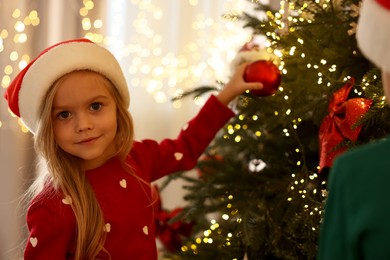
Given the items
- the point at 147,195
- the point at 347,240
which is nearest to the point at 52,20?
the point at 147,195

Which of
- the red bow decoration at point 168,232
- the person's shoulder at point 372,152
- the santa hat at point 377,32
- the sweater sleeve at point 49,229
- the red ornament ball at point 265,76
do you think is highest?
the santa hat at point 377,32

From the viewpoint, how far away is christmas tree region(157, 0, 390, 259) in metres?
1.64

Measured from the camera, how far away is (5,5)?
2.38 meters

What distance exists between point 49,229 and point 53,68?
39cm

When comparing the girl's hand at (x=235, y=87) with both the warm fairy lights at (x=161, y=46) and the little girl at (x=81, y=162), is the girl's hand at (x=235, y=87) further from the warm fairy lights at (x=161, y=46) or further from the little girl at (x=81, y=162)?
the warm fairy lights at (x=161, y=46)

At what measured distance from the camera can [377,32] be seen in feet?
3.24

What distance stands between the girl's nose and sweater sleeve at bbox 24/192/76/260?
186 mm

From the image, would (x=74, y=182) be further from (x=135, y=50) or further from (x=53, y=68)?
(x=135, y=50)

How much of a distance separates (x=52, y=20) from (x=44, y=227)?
1.16 meters

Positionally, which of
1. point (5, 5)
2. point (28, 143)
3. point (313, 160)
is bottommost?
point (28, 143)

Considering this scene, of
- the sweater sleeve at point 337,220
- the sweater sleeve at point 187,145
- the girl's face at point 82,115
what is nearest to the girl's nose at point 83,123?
the girl's face at point 82,115

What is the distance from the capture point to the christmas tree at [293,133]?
1643 millimetres

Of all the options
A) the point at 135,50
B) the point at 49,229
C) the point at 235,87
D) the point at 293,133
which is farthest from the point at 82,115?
the point at 135,50

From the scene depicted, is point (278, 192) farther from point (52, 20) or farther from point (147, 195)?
point (52, 20)
